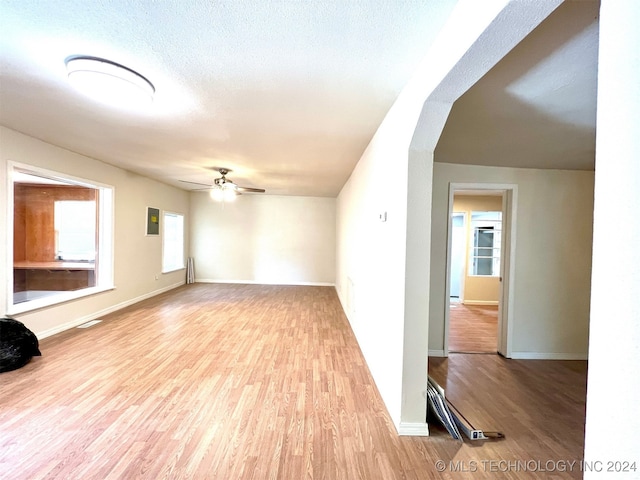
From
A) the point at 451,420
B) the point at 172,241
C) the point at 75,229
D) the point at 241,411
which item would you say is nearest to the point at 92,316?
the point at 75,229

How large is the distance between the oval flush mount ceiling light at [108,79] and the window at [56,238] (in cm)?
234

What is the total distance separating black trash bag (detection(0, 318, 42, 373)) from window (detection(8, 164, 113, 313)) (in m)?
0.47

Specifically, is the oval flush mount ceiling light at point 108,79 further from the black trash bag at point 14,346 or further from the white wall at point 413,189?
the black trash bag at point 14,346

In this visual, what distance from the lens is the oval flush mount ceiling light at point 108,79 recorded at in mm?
1643

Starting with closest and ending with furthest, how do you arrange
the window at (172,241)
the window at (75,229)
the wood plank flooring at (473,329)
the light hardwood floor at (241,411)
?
1. the light hardwood floor at (241,411)
2. the wood plank flooring at (473,329)
3. the window at (75,229)
4. the window at (172,241)

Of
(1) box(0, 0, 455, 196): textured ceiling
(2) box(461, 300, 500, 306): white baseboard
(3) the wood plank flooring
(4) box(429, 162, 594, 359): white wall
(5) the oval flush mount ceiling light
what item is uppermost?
(1) box(0, 0, 455, 196): textured ceiling

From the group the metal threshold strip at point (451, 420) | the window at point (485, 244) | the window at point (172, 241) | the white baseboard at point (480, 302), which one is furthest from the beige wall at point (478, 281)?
the window at point (172, 241)

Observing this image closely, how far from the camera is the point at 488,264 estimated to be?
608cm

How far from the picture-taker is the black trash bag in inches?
102

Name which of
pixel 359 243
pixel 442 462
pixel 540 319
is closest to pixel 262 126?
pixel 359 243

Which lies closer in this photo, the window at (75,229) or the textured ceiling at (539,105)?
the textured ceiling at (539,105)

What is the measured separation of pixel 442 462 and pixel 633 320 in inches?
64.3

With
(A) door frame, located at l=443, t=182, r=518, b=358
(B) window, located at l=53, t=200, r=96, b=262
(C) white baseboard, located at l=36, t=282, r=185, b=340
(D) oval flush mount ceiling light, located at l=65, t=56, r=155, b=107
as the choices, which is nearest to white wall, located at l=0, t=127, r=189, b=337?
(C) white baseboard, located at l=36, t=282, r=185, b=340

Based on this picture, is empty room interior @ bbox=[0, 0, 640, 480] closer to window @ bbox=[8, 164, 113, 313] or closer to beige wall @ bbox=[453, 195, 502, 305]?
window @ bbox=[8, 164, 113, 313]
